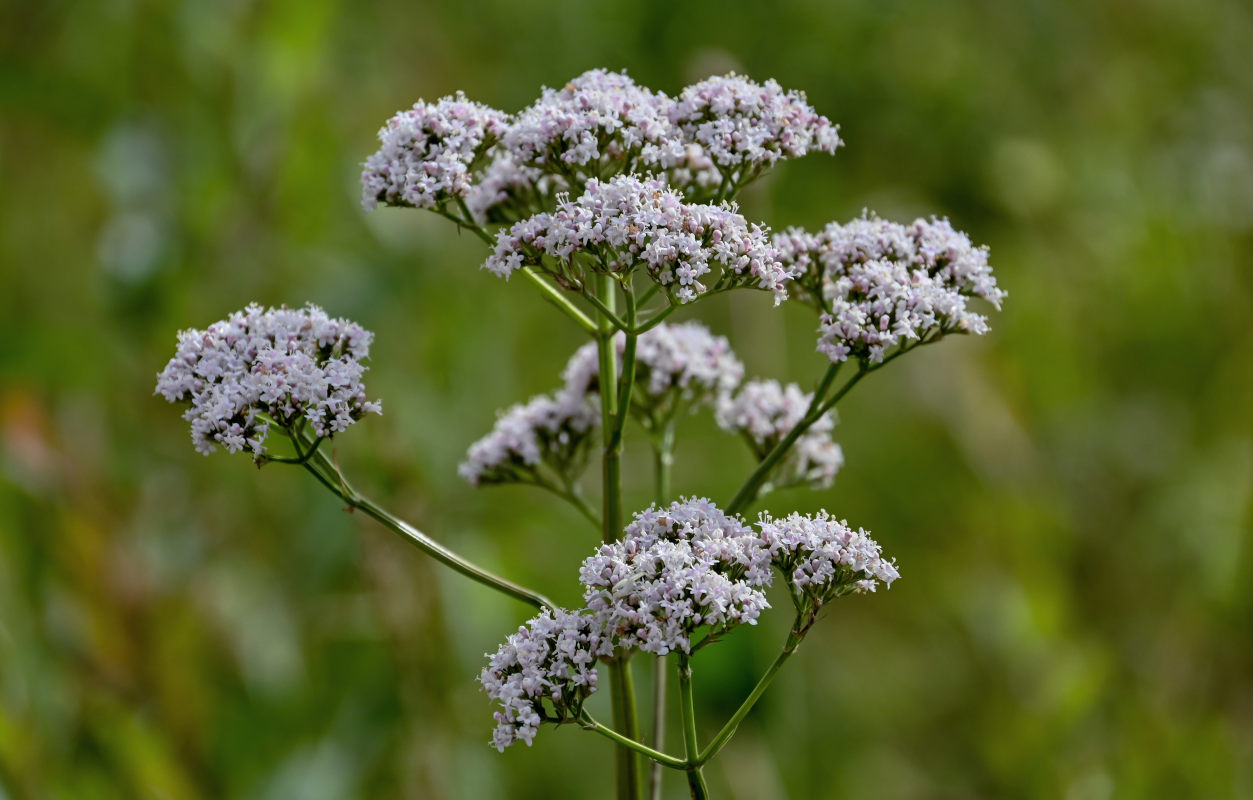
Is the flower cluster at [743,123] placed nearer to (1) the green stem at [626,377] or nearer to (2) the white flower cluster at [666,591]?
(1) the green stem at [626,377]

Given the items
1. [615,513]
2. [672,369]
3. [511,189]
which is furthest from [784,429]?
[511,189]

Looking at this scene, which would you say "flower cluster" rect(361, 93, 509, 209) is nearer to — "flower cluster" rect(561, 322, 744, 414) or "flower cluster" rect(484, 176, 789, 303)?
"flower cluster" rect(484, 176, 789, 303)

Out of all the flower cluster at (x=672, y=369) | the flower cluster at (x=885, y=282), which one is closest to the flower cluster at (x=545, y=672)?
the flower cluster at (x=885, y=282)

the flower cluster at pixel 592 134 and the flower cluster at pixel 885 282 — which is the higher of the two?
the flower cluster at pixel 592 134

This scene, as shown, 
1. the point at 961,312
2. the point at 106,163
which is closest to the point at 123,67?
the point at 106,163

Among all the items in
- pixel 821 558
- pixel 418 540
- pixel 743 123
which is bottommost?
pixel 821 558

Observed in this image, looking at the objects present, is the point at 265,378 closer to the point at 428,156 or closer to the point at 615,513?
the point at 428,156
